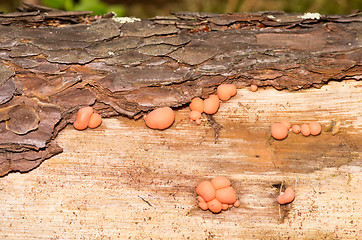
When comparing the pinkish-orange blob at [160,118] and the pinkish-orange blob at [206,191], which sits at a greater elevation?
the pinkish-orange blob at [160,118]

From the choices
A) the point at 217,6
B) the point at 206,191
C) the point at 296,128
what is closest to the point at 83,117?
the point at 206,191

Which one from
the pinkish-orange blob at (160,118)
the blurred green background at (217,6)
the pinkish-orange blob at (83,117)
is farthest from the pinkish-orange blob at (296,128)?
the blurred green background at (217,6)

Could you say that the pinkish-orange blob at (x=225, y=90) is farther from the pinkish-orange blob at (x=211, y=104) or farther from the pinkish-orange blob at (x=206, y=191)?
the pinkish-orange blob at (x=206, y=191)

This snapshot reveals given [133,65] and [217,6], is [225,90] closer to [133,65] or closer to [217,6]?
[133,65]

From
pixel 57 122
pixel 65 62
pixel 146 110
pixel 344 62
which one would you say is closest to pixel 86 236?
pixel 57 122

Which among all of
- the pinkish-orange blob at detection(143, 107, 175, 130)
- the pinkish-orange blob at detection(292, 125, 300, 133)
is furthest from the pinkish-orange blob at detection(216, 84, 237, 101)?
the pinkish-orange blob at detection(292, 125, 300, 133)

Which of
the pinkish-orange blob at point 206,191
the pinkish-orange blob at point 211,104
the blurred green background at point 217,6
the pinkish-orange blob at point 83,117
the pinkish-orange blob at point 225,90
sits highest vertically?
the blurred green background at point 217,6
